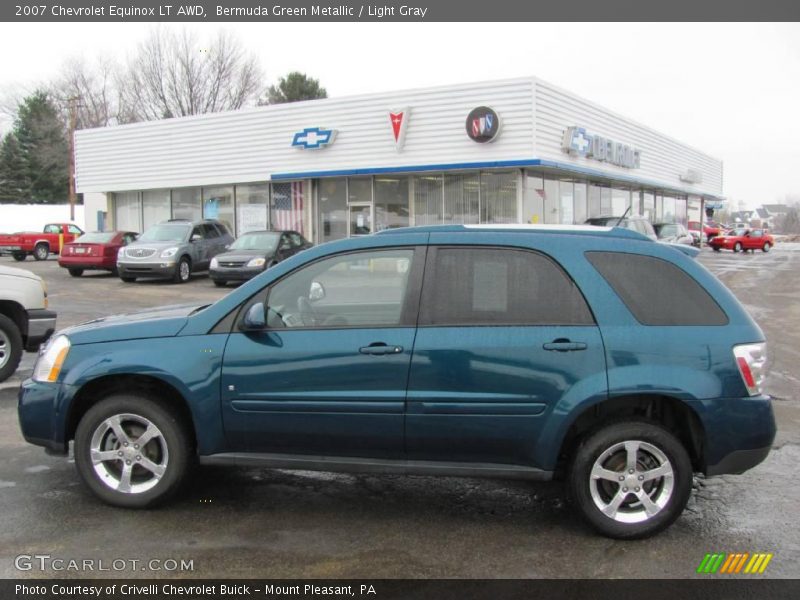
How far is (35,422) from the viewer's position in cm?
433

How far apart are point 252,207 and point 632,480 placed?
23.1 m

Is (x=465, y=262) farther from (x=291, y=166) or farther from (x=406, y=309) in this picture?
(x=291, y=166)

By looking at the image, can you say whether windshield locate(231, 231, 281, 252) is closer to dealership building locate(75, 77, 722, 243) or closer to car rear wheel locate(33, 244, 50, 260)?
dealership building locate(75, 77, 722, 243)

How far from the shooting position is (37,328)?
812 cm

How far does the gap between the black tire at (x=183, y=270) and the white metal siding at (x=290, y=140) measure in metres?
5.42

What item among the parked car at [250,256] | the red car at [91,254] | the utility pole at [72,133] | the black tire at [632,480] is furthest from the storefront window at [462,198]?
the utility pole at [72,133]

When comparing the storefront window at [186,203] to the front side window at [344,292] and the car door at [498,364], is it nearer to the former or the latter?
the front side window at [344,292]

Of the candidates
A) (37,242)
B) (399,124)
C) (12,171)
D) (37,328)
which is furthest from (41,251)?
(12,171)

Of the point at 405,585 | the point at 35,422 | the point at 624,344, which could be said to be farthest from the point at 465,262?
the point at 35,422

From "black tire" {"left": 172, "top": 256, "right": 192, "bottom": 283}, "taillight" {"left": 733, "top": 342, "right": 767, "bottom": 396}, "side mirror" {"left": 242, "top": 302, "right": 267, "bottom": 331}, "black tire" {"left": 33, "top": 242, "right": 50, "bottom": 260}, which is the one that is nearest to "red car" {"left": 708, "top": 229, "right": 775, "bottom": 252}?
"black tire" {"left": 172, "top": 256, "right": 192, "bottom": 283}

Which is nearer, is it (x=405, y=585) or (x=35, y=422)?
(x=405, y=585)

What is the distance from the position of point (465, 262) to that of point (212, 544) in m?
2.13

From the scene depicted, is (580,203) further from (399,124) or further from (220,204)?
(220,204)

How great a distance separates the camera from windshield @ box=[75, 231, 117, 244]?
2179 centimetres
